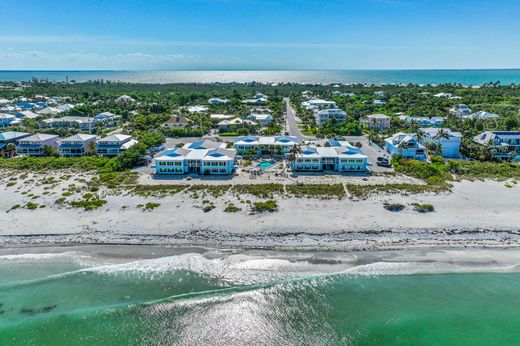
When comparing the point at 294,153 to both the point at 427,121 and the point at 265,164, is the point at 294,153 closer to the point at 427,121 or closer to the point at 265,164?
the point at 265,164

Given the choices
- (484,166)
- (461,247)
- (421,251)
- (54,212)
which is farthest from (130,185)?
(484,166)

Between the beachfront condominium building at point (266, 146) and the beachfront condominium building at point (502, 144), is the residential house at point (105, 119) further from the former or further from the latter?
the beachfront condominium building at point (502, 144)

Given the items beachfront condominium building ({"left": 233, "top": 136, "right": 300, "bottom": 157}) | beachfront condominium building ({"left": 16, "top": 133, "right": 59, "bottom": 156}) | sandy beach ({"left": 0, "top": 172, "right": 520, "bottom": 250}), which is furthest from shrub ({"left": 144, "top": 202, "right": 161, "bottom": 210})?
beachfront condominium building ({"left": 16, "top": 133, "right": 59, "bottom": 156})

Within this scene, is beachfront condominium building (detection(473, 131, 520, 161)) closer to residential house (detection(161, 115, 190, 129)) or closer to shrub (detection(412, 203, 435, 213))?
shrub (detection(412, 203, 435, 213))

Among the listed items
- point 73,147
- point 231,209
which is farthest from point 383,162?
point 73,147

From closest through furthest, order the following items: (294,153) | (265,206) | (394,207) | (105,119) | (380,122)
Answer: (265,206), (394,207), (294,153), (380,122), (105,119)

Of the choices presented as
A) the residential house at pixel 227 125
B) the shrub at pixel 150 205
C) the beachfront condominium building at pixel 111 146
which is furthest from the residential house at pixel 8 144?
the residential house at pixel 227 125
